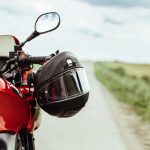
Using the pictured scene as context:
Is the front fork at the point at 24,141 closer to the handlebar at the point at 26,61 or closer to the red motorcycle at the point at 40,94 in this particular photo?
the red motorcycle at the point at 40,94

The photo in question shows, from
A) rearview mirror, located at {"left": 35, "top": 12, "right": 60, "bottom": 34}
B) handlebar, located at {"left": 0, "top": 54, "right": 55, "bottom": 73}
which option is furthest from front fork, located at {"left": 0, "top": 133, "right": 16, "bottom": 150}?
rearview mirror, located at {"left": 35, "top": 12, "right": 60, "bottom": 34}

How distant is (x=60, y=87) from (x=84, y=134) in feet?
22.3

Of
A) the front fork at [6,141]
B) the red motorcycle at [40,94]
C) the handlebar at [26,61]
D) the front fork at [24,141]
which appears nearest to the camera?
the front fork at [6,141]

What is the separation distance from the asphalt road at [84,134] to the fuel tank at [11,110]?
538 centimetres

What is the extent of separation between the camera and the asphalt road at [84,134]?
9.01m

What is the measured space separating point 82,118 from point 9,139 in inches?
383

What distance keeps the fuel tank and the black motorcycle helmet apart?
5.4 inches

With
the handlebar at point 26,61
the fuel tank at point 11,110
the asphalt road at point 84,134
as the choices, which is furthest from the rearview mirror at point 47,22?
the asphalt road at point 84,134

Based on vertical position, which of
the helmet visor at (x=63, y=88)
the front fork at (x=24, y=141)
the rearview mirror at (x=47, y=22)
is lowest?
the front fork at (x=24, y=141)

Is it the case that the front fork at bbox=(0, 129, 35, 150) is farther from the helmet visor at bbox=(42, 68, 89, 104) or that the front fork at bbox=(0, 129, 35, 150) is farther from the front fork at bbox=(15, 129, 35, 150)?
the helmet visor at bbox=(42, 68, 89, 104)

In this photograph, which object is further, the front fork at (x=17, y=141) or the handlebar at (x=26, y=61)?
the handlebar at (x=26, y=61)

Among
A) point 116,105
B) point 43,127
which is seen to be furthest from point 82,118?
point 116,105

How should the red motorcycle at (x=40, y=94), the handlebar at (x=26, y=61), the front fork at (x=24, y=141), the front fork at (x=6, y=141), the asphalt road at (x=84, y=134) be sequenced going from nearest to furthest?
1. the front fork at (x=6, y=141)
2. the red motorcycle at (x=40, y=94)
3. the front fork at (x=24, y=141)
4. the handlebar at (x=26, y=61)
5. the asphalt road at (x=84, y=134)

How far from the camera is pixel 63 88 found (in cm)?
352
